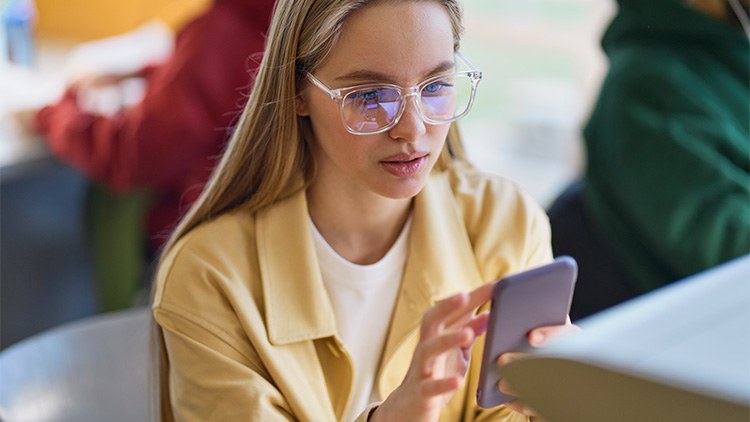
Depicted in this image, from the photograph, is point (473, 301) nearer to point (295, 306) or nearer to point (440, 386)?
point (440, 386)

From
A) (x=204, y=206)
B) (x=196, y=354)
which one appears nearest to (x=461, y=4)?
(x=204, y=206)

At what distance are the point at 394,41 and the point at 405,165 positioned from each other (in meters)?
0.13

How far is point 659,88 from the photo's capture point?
1762 mm

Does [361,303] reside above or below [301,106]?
below

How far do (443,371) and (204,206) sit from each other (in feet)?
1.24

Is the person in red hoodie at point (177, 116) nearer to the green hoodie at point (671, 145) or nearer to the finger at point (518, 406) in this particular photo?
the green hoodie at point (671, 145)

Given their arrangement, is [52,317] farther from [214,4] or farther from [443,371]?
[443,371]

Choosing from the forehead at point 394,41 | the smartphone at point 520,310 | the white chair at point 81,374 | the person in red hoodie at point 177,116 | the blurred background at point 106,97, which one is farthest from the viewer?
the blurred background at point 106,97

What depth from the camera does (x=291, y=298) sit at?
113 centimetres

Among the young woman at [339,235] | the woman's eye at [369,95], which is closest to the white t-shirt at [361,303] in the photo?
the young woman at [339,235]

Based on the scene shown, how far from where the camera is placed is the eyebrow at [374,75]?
998 mm

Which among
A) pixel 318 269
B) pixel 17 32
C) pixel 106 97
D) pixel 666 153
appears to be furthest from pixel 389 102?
pixel 17 32

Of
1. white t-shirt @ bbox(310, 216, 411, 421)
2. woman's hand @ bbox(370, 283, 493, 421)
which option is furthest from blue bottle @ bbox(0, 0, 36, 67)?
woman's hand @ bbox(370, 283, 493, 421)

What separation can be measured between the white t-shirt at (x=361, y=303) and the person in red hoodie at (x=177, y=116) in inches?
36.0
